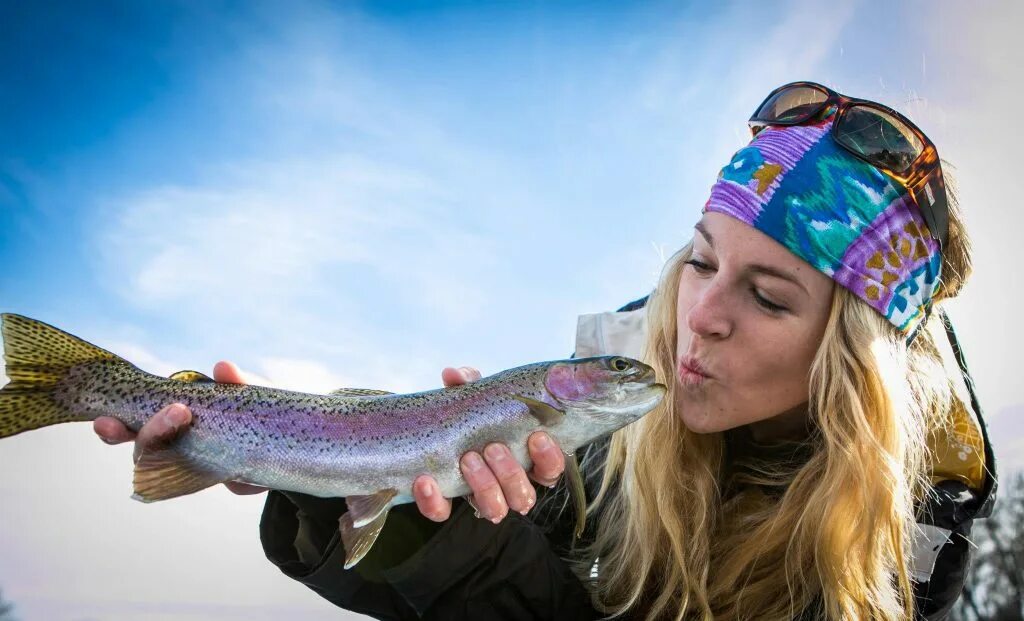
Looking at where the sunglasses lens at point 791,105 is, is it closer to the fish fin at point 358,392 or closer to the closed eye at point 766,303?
the closed eye at point 766,303

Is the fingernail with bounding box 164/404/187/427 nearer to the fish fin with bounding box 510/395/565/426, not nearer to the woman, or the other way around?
the woman

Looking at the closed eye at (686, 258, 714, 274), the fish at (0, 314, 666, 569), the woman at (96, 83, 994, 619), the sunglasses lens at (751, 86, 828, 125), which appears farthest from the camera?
Result: the sunglasses lens at (751, 86, 828, 125)

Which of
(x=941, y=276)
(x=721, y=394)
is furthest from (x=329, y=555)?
(x=941, y=276)

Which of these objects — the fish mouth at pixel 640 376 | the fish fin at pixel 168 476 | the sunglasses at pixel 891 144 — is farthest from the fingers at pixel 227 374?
the sunglasses at pixel 891 144

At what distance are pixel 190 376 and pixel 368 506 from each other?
115 cm

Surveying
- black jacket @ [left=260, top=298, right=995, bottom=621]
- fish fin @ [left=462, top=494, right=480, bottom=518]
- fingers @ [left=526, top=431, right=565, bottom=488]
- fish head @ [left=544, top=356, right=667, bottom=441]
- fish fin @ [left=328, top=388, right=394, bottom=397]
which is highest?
fish fin @ [left=328, top=388, right=394, bottom=397]

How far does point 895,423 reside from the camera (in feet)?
13.7

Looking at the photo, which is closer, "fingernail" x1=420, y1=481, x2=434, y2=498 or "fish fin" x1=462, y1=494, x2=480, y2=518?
"fingernail" x1=420, y1=481, x2=434, y2=498

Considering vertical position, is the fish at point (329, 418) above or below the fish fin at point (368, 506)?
above

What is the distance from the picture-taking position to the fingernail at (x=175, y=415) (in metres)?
3.36

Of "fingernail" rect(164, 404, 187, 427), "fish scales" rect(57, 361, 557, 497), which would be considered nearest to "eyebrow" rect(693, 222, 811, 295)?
"fish scales" rect(57, 361, 557, 497)

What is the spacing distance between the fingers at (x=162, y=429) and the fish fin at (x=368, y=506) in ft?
2.85

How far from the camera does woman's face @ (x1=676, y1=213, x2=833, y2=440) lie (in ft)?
13.1

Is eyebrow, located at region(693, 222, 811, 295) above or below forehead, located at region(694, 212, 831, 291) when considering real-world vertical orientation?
below
